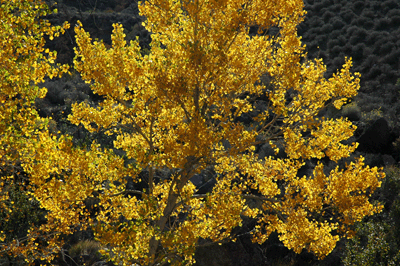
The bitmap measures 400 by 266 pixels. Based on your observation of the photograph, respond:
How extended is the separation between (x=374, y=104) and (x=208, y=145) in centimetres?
1969

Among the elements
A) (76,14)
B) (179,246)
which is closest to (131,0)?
(76,14)

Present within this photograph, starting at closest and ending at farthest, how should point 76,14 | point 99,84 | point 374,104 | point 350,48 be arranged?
1. point 99,84
2. point 374,104
3. point 350,48
4. point 76,14

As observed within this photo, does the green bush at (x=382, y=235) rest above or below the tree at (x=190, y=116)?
below

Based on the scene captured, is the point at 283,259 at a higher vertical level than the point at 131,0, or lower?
lower

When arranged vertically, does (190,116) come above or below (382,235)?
above

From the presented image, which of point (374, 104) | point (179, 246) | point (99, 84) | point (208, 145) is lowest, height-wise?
point (374, 104)

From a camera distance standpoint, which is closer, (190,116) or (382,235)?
(190,116)

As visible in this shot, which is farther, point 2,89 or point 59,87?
point 59,87

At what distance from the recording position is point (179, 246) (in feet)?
18.4

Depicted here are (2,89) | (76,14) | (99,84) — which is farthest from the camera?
(76,14)

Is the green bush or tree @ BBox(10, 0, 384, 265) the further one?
the green bush

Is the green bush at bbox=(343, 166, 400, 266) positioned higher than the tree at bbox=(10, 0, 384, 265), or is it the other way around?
the tree at bbox=(10, 0, 384, 265)

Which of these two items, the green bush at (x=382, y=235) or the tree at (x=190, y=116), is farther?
the green bush at (x=382, y=235)

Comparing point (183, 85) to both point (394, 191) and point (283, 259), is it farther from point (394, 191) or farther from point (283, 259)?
point (394, 191)
